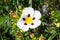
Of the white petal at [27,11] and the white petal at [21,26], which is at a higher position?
the white petal at [27,11]

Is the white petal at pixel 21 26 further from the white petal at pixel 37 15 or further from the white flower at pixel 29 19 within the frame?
the white petal at pixel 37 15

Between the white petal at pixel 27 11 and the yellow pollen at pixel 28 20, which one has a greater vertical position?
the white petal at pixel 27 11

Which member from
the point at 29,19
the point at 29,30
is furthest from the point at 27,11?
the point at 29,30

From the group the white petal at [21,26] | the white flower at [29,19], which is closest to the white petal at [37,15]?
the white flower at [29,19]

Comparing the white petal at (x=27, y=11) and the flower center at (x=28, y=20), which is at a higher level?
the white petal at (x=27, y=11)

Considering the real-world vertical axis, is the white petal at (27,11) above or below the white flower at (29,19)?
above

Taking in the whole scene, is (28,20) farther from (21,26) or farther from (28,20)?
(21,26)

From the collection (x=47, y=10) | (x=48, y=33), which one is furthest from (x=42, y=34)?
(x=47, y=10)

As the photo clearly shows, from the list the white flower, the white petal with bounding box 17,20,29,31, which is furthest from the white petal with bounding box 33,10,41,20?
the white petal with bounding box 17,20,29,31

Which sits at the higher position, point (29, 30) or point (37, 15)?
point (37, 15)

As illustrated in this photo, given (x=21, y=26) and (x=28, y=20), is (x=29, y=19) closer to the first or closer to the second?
(x=28, y=20)
